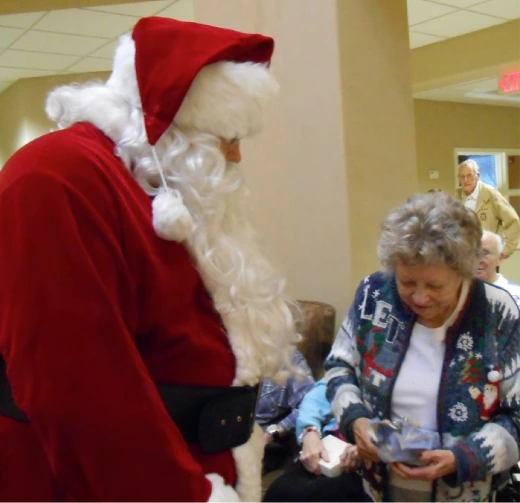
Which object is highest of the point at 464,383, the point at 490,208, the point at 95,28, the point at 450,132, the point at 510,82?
Answer: the point at 95,28

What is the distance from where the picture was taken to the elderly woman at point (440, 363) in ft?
4.70

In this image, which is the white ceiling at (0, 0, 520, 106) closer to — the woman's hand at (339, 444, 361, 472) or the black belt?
the woman's hand at (339, 444, 361, 472)

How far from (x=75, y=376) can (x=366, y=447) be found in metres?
1.02

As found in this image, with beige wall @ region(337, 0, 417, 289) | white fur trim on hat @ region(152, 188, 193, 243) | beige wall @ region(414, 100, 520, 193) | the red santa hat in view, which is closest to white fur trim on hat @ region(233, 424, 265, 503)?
white fur trim on hat @ region(152, 188, 193, 243)

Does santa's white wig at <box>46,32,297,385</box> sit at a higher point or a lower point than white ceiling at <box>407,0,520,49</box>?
→ lower

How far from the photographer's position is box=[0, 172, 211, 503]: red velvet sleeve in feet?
2.16

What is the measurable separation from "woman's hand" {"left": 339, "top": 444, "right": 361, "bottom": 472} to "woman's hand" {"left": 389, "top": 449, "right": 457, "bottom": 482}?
28 centimetres

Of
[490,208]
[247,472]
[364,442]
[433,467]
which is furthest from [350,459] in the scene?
[490,208]

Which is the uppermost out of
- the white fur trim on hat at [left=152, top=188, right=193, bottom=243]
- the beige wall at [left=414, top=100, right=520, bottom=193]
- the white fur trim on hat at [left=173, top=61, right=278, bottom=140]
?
the beige wall at [left=414, top=100, right=520, bottom=193]

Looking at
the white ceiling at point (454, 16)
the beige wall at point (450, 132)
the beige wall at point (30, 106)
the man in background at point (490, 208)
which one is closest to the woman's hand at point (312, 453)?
the man in background at point (490, 208)

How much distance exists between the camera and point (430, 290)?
1.49 meters

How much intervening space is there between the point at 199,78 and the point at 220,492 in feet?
1.93

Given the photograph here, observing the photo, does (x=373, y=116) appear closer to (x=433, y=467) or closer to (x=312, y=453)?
(x=312, y=453)

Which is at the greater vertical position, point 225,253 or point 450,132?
point 450,132
